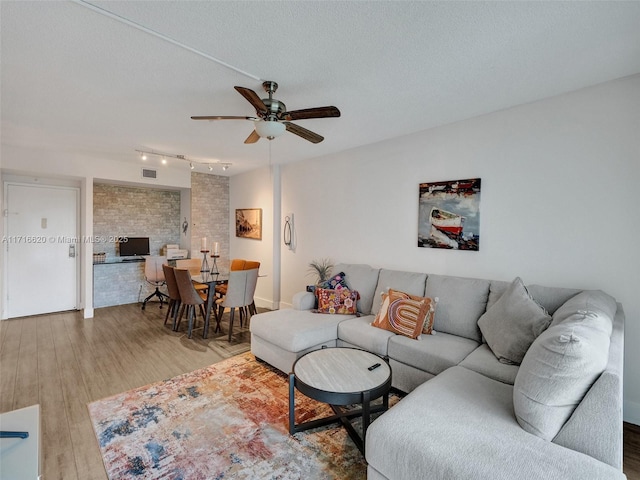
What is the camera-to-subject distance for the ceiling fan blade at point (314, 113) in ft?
7.08

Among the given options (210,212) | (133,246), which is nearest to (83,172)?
(133,246)

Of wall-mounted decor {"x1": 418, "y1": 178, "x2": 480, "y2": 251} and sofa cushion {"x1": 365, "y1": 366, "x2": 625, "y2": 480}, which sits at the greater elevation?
wall-mounted decor {"x1": 418, "y1": 178, "x2": 480, "y2": 251}

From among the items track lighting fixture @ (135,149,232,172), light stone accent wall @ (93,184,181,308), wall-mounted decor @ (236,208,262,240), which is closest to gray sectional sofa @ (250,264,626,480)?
wall-mounted decor @ (236,208,262,240)

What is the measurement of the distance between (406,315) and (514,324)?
87 cm

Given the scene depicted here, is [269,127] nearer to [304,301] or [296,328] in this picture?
[296,328]

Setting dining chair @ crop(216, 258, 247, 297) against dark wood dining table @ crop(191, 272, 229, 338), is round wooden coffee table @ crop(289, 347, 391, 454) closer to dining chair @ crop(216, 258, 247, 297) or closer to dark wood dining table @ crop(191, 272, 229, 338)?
dark wood dining table @ crop(191, 272, 229, 338)

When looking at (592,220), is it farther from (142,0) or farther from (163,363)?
(163,363)

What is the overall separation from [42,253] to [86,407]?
12.4ft

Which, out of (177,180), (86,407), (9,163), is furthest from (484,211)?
(9,163)

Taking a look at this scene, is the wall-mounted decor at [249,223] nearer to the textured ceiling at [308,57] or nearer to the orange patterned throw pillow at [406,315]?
the textured ceiling at [308,57]

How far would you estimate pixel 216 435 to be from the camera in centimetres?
215

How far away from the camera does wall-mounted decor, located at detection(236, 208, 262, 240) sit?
18.7ft

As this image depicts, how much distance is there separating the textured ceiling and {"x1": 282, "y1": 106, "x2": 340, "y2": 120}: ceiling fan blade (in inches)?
10.5

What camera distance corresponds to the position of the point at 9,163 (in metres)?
4.15
